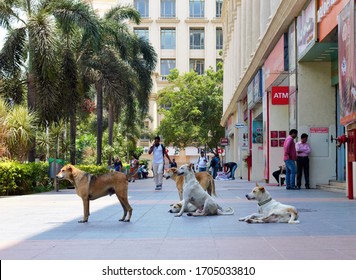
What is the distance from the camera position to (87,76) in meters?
34.3

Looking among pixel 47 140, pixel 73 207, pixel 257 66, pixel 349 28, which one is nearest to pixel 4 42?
pixel 47 140

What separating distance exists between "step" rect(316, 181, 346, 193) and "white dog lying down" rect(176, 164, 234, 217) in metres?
7.43

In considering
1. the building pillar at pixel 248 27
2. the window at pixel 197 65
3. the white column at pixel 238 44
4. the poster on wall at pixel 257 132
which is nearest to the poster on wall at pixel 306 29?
the poster on wall at pixel 257 132

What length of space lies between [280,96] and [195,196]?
13675mm

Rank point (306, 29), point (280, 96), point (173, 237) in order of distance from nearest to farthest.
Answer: point (173, 237) < point (306, 29) < point (280, 96)

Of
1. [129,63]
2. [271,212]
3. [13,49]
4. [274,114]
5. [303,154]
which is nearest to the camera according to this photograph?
[271,212]

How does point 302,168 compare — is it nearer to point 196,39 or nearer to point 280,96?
point 280,96

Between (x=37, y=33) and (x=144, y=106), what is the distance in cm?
1919

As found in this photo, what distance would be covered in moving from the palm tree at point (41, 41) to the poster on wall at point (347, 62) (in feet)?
43.6

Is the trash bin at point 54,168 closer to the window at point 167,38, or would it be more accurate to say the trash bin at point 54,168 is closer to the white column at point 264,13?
the white column at point 264,13

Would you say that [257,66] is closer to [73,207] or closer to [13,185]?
[13,185]

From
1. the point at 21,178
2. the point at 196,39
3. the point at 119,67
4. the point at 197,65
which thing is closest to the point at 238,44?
the point at 119,67

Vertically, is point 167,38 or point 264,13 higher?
point 167,38

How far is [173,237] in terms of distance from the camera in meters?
7.90
